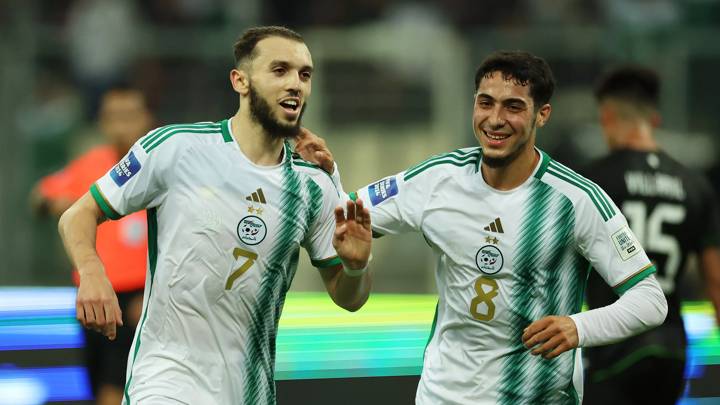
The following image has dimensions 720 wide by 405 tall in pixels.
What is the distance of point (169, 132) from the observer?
6.22m

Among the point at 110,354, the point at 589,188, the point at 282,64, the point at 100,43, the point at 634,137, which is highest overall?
the point at 100,43

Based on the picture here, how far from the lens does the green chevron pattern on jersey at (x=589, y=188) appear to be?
20.5 ft

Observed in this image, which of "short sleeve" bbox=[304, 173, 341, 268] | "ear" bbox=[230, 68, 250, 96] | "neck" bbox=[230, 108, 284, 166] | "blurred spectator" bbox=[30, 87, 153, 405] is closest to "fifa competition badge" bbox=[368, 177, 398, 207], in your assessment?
"short sleeve" bbox=[304, 173, 341, 268]

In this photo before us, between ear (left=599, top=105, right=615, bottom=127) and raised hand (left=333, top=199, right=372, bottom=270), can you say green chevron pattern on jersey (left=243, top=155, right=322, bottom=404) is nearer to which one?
raised hand (left=333, top=199, right=372, bottom=270)

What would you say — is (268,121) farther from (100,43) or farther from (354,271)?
(100,43)

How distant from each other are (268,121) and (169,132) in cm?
44

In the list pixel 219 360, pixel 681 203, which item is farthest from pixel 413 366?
pixel 219 360

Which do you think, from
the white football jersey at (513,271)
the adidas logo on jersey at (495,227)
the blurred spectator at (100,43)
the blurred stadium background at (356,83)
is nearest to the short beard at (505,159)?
the white football jersey at (513,271)

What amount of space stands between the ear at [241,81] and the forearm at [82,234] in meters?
0.82

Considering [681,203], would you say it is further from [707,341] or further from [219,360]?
[219,360]

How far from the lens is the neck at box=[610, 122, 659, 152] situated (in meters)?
8.01

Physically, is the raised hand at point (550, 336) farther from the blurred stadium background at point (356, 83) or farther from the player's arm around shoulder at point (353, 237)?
the blurred stadium background at point (356, 83)

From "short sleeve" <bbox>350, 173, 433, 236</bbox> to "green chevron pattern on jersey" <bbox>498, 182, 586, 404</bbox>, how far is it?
49cm

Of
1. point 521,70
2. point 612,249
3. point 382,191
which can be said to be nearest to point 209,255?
point 382,191
